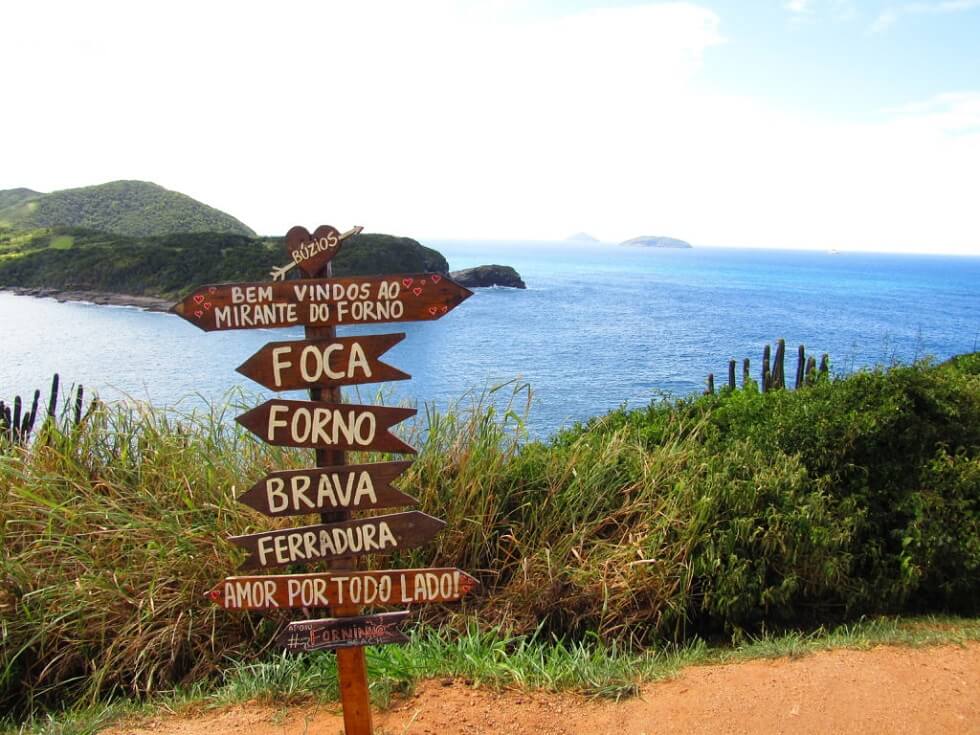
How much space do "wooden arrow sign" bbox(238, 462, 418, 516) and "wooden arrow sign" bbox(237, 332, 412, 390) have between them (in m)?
0.36

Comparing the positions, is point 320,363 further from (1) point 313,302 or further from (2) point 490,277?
(2) point 490,277

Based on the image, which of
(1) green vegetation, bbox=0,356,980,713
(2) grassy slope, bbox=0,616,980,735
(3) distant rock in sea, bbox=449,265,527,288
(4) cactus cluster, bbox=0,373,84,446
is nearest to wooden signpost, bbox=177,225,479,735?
(2) grassy slope, bbox=0,616,980,735

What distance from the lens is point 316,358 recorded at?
302cm

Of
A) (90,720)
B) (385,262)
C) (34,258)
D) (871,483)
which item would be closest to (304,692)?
(90,720)

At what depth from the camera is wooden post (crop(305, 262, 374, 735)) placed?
10.1 ft

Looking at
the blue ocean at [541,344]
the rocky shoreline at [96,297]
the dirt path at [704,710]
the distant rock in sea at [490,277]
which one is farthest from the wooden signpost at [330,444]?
the distant rock in sea at [490,277]

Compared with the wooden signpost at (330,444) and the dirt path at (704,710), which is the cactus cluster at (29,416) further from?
the dirt path at (704,710)

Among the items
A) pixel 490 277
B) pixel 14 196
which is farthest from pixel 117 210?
pixel 490 277

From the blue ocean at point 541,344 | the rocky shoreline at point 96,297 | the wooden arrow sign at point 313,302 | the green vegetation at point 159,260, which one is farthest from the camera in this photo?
the rocky shoreline at point 96,297

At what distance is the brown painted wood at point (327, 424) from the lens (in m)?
3.04

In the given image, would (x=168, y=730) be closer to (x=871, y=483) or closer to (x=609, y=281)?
(x=871, y=483)

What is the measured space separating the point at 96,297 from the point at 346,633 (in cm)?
6738

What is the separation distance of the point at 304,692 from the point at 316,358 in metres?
1.69

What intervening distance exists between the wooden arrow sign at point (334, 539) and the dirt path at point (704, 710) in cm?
82
